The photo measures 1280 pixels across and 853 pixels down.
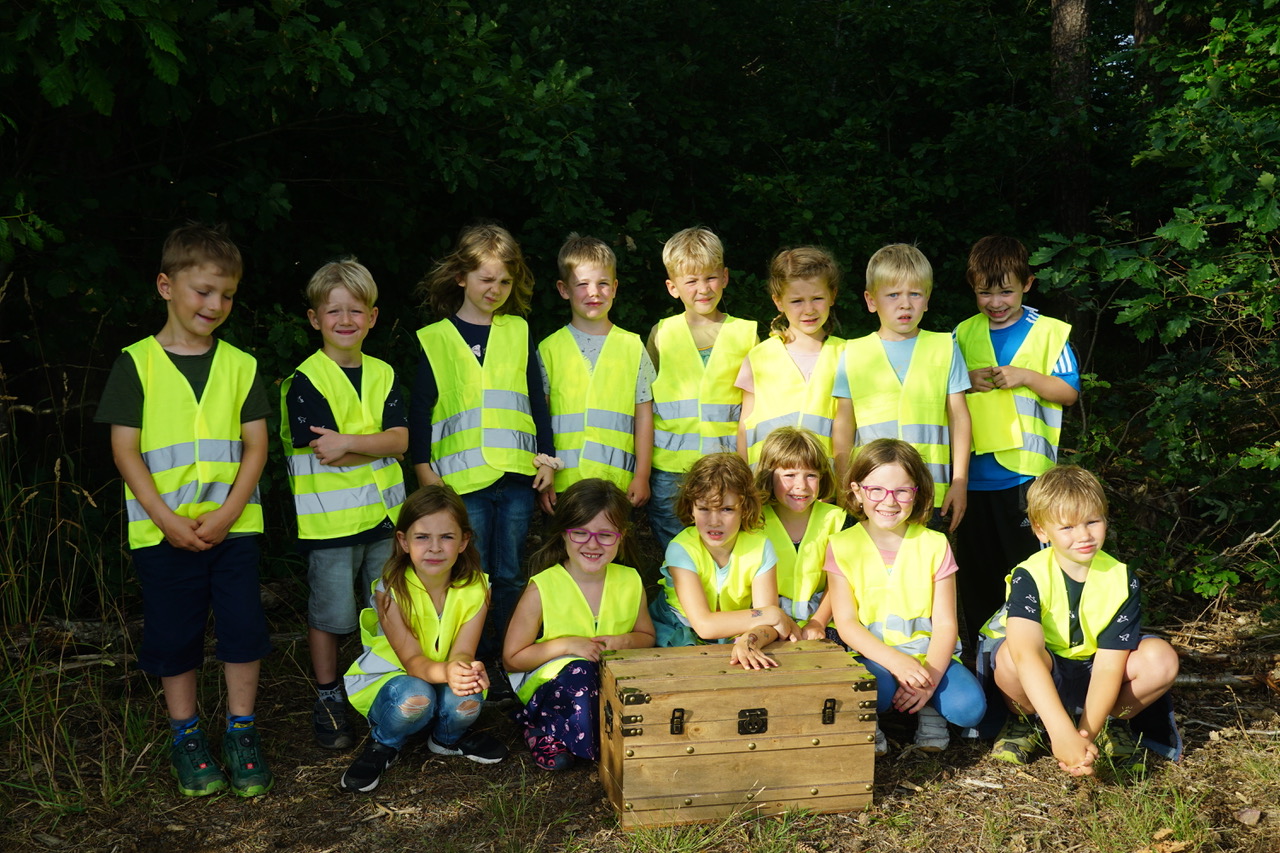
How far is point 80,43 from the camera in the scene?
11.8 ft

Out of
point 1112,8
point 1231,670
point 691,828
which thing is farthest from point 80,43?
point 1112,8

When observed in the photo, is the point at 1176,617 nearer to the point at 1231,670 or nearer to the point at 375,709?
the point at 1231,670

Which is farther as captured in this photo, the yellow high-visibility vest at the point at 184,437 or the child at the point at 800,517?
the child at the point at 800,517

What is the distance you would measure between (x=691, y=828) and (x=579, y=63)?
4998 millimetres

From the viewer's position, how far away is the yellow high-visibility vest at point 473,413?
4285mm

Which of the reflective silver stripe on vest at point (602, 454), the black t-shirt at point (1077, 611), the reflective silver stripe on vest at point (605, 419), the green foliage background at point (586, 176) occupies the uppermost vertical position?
the green foliage background at point (586, 176)

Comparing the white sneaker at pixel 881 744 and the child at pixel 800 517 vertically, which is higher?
the child at pixel 800 517

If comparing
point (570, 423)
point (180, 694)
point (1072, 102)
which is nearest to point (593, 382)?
point (570, 423)

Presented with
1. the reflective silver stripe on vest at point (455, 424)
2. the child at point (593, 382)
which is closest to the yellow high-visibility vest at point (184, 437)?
the reflective silver stripe on vest at point (455, 424)

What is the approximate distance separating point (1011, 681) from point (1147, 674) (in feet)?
1.51

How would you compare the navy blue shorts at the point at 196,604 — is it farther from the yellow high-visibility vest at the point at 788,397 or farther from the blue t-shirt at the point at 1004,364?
the blue t-shirt at the point at 1004,364

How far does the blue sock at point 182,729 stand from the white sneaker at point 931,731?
2668 millimetres

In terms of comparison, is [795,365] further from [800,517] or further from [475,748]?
[475,748]

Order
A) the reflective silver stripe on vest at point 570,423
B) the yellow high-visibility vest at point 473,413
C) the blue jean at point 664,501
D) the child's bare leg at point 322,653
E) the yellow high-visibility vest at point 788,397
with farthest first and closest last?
the blue jean at point 664,501, the reflective silver stripe on vest at point 570,423, the yellow high-visibility vest at point 788,397, the yellow high-visibility vest at point 473,413, the child's bare leg at point 322,653
